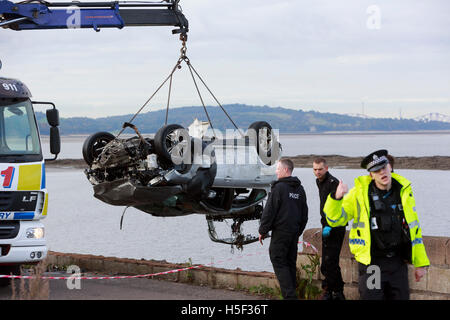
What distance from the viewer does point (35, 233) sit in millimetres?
10547

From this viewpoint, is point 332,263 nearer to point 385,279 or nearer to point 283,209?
point 283,209

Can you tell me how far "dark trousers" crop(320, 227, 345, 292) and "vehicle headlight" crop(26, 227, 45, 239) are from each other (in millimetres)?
4405

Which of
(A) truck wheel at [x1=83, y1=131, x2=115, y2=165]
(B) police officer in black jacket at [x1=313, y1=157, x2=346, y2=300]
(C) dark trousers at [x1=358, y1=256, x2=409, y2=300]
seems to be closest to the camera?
(C) dark trousers at [x1=358, y1=256, x2=409, y2=300]

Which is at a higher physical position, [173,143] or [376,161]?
[173,143]

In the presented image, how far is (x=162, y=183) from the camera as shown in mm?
11219

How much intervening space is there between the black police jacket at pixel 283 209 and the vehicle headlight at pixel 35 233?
3938mm

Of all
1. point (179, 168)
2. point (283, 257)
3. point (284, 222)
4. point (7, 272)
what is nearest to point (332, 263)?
point (283, 257)

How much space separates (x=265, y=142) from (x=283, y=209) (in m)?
4.60

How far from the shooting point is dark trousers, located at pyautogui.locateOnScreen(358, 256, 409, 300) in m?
6.45

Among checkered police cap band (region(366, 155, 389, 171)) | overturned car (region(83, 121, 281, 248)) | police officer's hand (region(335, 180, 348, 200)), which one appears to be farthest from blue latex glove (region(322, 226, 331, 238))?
overturned car (region(83, 121, 281, 248))

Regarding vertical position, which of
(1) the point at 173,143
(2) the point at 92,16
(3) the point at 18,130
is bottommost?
(1) the point at 173,143

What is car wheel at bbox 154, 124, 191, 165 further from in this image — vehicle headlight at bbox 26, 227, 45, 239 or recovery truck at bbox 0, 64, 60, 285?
vehicle headlight at bbox 26, 227, 45, 239
